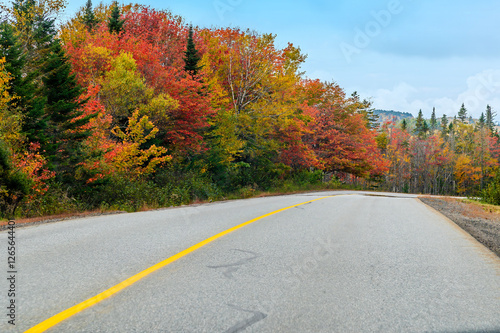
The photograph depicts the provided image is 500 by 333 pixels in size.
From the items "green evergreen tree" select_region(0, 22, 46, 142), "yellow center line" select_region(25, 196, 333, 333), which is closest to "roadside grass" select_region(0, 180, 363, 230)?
"green evergreen tree" select_region(0, 22, 46, 142)

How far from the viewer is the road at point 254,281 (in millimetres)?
3025

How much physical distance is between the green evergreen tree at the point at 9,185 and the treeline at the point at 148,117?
0.04 m

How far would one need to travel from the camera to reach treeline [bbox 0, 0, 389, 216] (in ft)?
40.5

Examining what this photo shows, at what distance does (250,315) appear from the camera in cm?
312

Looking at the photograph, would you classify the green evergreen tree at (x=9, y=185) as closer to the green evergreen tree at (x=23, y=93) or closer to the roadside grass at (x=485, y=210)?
the green evergreen tree at (x=23, y=93)

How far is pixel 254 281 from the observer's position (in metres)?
4.04

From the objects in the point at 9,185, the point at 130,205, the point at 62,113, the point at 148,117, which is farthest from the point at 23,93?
the point at 148,117

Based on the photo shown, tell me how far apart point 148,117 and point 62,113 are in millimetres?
4422

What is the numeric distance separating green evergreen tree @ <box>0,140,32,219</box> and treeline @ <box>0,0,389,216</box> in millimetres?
39

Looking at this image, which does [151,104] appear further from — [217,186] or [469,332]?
[469,332]

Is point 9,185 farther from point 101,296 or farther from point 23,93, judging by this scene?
point 101,296

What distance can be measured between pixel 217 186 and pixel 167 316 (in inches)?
760

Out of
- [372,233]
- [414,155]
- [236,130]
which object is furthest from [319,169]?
[414,155]

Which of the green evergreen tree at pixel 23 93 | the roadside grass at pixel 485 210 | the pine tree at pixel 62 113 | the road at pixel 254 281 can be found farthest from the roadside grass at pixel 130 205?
the roadside grass at pixel 485 210
